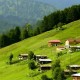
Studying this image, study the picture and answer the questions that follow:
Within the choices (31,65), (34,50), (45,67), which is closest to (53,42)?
(34,50)

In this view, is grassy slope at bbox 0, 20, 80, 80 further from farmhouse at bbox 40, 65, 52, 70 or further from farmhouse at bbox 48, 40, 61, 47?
farmhouse at bbox 40, 65, 52, 70

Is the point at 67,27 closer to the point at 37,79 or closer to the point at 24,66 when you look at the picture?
the point at 24,66

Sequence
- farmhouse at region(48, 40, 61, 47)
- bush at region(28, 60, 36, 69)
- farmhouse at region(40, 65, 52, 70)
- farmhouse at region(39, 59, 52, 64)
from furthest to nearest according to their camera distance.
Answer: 1. farmhouse at region(48, 40, 61, 47)
2. farmhouse at region(39, 59, 52, 64)
3. bush at region(28, 60, 36, 69)
4. farmhouse at region(40, 65, 52, 70)

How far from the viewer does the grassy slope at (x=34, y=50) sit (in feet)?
394

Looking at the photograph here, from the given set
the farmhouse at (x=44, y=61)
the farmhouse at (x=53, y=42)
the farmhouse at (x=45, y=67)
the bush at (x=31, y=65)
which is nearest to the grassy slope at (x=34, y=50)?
the bush at (x=31, y=65)

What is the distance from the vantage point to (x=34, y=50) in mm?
157125

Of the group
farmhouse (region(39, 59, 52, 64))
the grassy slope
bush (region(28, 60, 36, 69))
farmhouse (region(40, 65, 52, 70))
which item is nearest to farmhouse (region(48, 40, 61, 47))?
the grassy slope

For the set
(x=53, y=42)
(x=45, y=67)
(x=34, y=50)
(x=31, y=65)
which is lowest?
(x=45, y=67)

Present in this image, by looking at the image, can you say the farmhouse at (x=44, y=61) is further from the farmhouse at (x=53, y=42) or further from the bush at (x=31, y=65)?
the farmhouse at (x=53, y=42)

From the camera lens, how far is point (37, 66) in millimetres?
124500

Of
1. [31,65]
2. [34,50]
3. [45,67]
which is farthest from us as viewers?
[34,50]

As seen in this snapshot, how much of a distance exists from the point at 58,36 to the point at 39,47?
18.7m

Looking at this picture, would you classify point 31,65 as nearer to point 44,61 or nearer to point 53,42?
point 44,61

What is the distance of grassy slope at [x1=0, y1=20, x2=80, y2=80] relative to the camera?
12022cm
